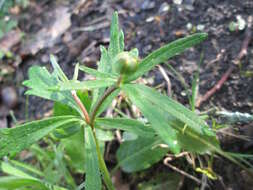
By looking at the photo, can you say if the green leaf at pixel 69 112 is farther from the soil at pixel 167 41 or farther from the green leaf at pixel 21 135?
the soil at pixel 167 41

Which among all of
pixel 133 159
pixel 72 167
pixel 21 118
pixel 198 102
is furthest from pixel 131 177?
pixel 21 118

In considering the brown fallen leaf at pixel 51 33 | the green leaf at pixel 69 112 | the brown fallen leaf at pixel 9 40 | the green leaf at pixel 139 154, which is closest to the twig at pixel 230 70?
the green leaf at pixel 139 154

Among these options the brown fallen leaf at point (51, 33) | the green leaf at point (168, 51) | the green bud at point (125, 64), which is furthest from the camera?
the brown fallen leaf at point (51, 33)

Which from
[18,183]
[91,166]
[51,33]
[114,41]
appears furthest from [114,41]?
[51,33]

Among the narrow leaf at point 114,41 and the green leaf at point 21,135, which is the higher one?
the narrow leaf at point 114,41

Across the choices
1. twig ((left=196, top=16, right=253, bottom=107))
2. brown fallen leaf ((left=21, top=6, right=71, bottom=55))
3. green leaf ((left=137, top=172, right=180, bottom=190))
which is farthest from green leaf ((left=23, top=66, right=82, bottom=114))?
brown fallen leaf ((left=21, top=6, right=71, bottom=55))

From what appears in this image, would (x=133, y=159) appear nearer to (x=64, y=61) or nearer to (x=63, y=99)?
(x=63, y=99)

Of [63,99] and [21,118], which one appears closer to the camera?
[63,99]
